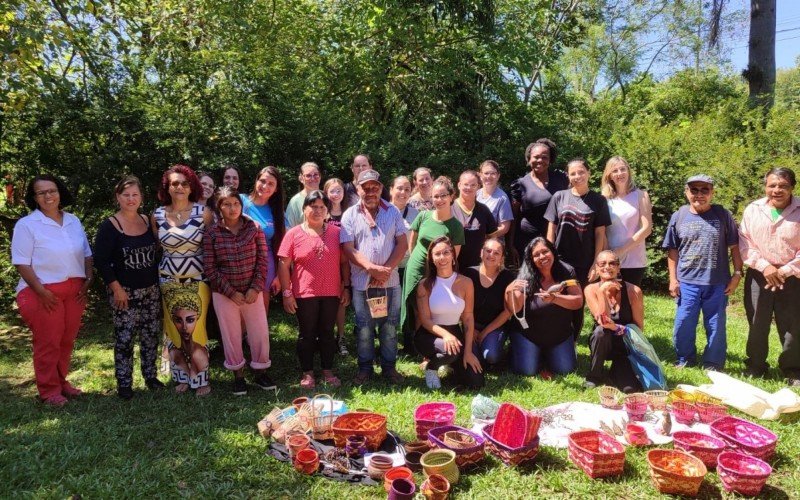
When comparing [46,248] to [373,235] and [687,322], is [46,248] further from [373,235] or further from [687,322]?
[687,322]

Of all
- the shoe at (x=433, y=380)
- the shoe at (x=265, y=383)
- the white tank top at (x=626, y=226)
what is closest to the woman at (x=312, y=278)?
the shoe at (x=265, y=383)

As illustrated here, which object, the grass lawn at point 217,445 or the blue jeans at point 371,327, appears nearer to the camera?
the grass lawn at point 217,445

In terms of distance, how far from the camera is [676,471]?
3150 mm

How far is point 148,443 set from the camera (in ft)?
12.3

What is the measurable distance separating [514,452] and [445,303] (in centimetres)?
165

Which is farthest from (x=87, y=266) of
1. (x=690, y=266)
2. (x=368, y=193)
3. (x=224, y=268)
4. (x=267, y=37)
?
(x=267, y=37)

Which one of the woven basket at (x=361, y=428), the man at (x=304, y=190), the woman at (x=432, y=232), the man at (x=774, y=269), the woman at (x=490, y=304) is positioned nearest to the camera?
the woven basket at (x=361, y=428)

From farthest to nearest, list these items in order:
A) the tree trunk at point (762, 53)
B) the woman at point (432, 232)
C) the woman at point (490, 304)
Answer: the tree trunk at point (762, 53), the woman at point (490, 304), the woman at point (432, 232)

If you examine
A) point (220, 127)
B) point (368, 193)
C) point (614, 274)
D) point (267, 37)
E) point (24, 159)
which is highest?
point (267, 37)

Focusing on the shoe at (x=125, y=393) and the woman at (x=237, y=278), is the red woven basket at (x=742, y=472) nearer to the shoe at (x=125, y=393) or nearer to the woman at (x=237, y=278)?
the woman at (x=237, y=278)

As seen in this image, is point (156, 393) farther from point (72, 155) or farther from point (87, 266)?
point (72, 155)

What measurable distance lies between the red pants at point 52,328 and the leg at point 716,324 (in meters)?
5.75

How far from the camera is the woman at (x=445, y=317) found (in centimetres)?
473

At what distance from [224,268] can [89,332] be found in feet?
12.2
